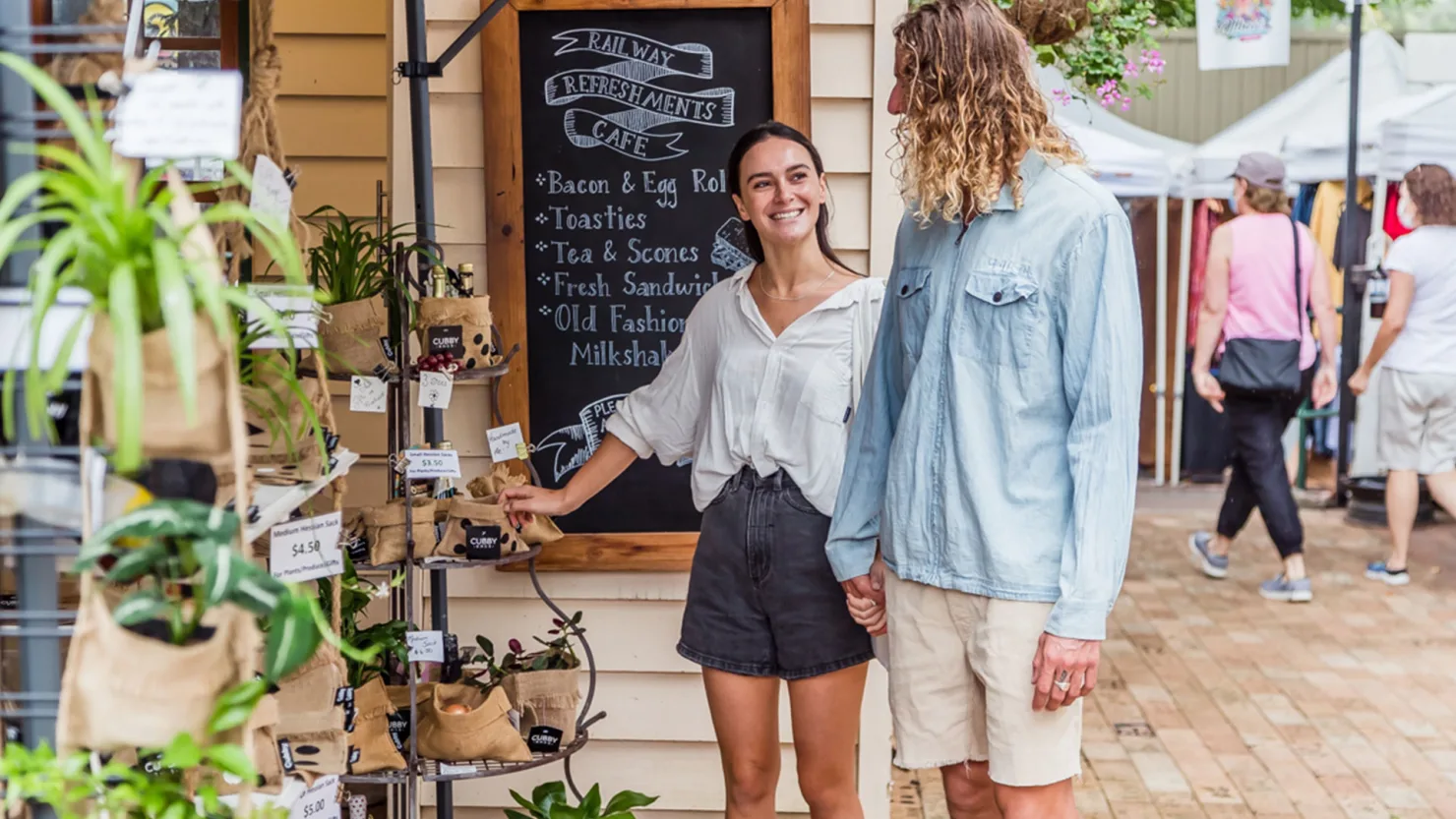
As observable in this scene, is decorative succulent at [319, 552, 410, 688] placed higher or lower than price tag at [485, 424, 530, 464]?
lower

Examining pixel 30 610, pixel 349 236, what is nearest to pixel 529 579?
pixel 349 236

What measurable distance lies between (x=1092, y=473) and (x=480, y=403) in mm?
1545

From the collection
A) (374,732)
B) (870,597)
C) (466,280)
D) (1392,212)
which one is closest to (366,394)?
(466,280)

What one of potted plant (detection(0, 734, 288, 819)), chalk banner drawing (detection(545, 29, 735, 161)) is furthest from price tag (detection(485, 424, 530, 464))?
potted plant (detection(0, 734, 288, 819))

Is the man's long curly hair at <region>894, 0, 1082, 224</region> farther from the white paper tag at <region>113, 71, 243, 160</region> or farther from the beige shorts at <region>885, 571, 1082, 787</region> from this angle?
the white paper tag at <region>113, 71, 243, 160</region>

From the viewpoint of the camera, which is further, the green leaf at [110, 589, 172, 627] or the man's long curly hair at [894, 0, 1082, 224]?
the man's long curly hair at [894, 0, 1082, 224]

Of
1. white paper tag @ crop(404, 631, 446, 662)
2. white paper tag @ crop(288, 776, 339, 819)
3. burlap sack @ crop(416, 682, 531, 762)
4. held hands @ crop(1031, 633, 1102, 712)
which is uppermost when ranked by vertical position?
held hands @ crop(1031, 633, 1102, 712)

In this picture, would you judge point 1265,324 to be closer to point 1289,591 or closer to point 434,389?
point 1289,591

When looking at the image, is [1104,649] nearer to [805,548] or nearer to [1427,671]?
[1427,671]

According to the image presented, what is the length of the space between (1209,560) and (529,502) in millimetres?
4579

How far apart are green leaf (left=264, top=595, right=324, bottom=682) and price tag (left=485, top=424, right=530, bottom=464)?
135 cm

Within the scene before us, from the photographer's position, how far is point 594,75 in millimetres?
3100

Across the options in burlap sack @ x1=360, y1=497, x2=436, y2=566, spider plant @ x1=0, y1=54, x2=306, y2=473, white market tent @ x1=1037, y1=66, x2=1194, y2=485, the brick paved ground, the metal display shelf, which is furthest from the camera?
white market tent @ x1=1037, y1=66, x2=1194, y2=485

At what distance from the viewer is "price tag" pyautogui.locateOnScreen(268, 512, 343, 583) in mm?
1874
